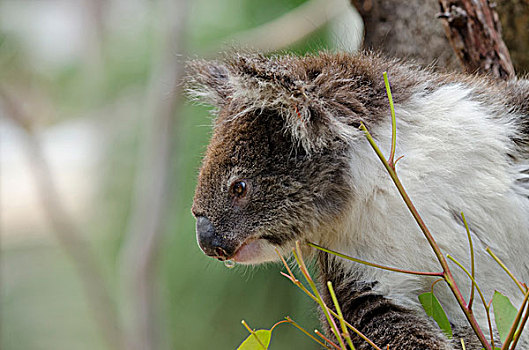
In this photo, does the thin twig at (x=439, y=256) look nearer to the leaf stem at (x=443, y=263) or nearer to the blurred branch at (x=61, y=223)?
the leaf stem at (x=443, y=263)

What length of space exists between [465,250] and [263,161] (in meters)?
0.51

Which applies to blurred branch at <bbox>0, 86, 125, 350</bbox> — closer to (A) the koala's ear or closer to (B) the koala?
(A) the koala's ear

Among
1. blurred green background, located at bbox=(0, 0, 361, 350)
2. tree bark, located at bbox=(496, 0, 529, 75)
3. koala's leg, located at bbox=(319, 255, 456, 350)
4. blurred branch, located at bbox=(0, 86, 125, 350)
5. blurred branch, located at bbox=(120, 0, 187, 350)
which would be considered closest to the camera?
koala's leg, located at bbox=(319, 255, 456, 350)

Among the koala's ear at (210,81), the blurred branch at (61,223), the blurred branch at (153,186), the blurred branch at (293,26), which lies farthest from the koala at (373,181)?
the blurred branch at (61,223)

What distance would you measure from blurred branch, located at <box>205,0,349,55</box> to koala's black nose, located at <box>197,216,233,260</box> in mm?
1735

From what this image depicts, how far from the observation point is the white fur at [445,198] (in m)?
1.34

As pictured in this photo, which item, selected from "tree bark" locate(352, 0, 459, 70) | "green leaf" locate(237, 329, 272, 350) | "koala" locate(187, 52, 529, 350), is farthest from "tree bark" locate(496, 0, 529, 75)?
"green leaf" locate(237, 329, 272, 350)

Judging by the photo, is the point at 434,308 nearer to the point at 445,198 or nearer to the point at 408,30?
the point at 445,198

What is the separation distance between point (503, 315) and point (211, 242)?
2.20ft

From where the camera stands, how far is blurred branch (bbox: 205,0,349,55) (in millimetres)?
3066

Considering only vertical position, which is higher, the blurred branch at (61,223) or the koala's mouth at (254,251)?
the koala's mouth at (254,251)

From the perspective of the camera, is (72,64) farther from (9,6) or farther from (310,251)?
(310,251)

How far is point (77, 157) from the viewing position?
7.64 m

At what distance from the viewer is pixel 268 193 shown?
1416 mm
